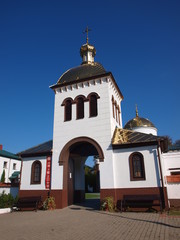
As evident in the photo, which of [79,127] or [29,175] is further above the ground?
[79,127]

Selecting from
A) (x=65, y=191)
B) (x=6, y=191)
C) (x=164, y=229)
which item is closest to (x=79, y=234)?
(x=164, y=229)

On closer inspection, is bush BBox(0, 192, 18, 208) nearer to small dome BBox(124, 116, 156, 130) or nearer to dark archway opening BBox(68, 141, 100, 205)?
dark archway opening BBox(68, 141, 100, 205)

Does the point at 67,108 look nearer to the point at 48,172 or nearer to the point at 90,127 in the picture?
the point at 90,127

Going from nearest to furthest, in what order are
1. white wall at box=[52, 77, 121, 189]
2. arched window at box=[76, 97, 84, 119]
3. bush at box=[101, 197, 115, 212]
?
bush at box=[101, 197, 115, 212], white wall at box=[52, 77, 121, 189], arched window at box=[76, 97, 84, 119]

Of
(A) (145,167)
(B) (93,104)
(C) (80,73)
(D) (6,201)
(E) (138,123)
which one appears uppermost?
(C) (80,73)

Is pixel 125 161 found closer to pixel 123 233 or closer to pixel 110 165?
pixel 110 165

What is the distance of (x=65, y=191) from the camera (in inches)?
558

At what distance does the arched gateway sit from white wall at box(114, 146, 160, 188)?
126 centimetres

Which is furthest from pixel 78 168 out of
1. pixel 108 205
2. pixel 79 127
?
pixel 108 205

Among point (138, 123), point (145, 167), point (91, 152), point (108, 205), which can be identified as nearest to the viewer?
point (108, 205)

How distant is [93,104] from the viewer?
15.5 metres

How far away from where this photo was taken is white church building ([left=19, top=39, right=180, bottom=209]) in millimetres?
12406

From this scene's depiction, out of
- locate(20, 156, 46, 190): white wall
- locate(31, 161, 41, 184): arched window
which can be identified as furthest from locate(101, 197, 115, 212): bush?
locate(31, 161, 41, 184): arched window

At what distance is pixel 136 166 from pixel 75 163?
6531 mm
